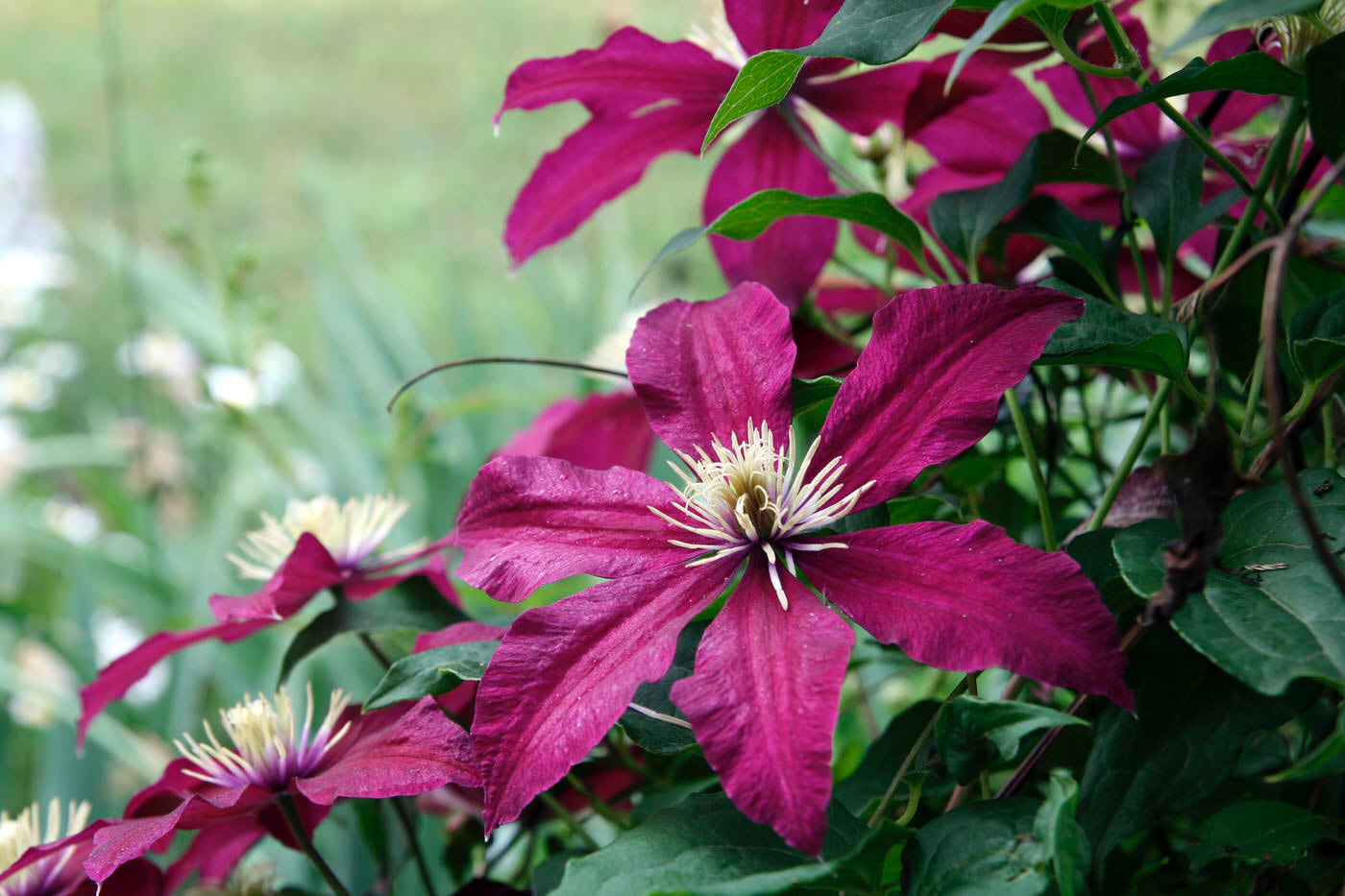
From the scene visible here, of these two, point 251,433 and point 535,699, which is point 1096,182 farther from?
point 251,433

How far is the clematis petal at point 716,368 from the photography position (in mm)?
373

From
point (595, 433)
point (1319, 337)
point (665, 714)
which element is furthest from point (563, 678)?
point (595, 433)

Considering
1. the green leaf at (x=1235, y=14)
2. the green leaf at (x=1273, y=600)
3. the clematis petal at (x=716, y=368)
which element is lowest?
the green leaf at (x=1273, y=600)

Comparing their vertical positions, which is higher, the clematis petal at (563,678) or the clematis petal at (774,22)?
the clematis petal at (774,22)

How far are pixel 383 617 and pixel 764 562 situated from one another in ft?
0.56

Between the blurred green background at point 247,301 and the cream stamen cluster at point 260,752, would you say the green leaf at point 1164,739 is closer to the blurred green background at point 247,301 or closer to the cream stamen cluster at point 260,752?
the cream stamen cluster at point 260,752

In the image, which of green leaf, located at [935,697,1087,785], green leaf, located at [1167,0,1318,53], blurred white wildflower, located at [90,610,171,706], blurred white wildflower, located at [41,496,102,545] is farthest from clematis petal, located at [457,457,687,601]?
blurred white wildflower, located at [41,496,102,545]

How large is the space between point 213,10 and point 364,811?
409 cm

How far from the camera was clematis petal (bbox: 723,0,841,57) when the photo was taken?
453 millimetres

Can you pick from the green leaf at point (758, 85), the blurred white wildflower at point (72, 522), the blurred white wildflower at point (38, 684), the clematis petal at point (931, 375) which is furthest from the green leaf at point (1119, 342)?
the blurred white wildflower at point (72, 522)

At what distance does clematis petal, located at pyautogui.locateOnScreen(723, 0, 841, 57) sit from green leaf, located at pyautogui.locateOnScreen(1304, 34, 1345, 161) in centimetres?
19

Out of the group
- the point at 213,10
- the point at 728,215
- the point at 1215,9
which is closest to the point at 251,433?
the point at 728,215

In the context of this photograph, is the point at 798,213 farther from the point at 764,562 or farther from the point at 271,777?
the point at 271,777

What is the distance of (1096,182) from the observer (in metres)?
0.43
